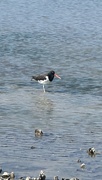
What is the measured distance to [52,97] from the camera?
2661 centimetres

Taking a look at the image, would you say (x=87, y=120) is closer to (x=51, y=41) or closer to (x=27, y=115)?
(x=27, y=115)

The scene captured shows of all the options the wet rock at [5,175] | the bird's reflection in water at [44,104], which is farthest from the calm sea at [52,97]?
the wet rock at [5,175]

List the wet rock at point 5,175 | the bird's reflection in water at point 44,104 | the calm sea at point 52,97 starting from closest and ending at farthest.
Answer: the wet rock at point 5,175 → the calm sea at point 52,97 → the bird's reflection in water at point 44,104

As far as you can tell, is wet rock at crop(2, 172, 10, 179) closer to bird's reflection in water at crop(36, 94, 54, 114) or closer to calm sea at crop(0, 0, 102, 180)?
calm sea at crop(0, 0, 102, 180)

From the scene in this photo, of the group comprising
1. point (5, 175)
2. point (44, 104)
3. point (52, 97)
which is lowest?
point (5, 175)

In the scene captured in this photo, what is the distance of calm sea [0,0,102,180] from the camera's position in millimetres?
17922

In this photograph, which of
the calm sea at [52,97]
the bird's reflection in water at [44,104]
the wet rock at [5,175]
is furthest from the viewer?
the bird's reflection in water at [44,104]

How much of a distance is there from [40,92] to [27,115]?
13.7 feet

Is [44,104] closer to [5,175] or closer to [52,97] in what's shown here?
[52,97]

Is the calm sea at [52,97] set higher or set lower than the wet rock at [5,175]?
higher

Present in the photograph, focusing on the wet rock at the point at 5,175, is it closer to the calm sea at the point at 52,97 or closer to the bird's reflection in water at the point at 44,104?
the calm sea at the point at 52,97

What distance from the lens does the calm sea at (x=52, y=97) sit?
1792 cm

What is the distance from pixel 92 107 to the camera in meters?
24.8

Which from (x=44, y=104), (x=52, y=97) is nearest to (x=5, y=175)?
(x=44, y=104)
